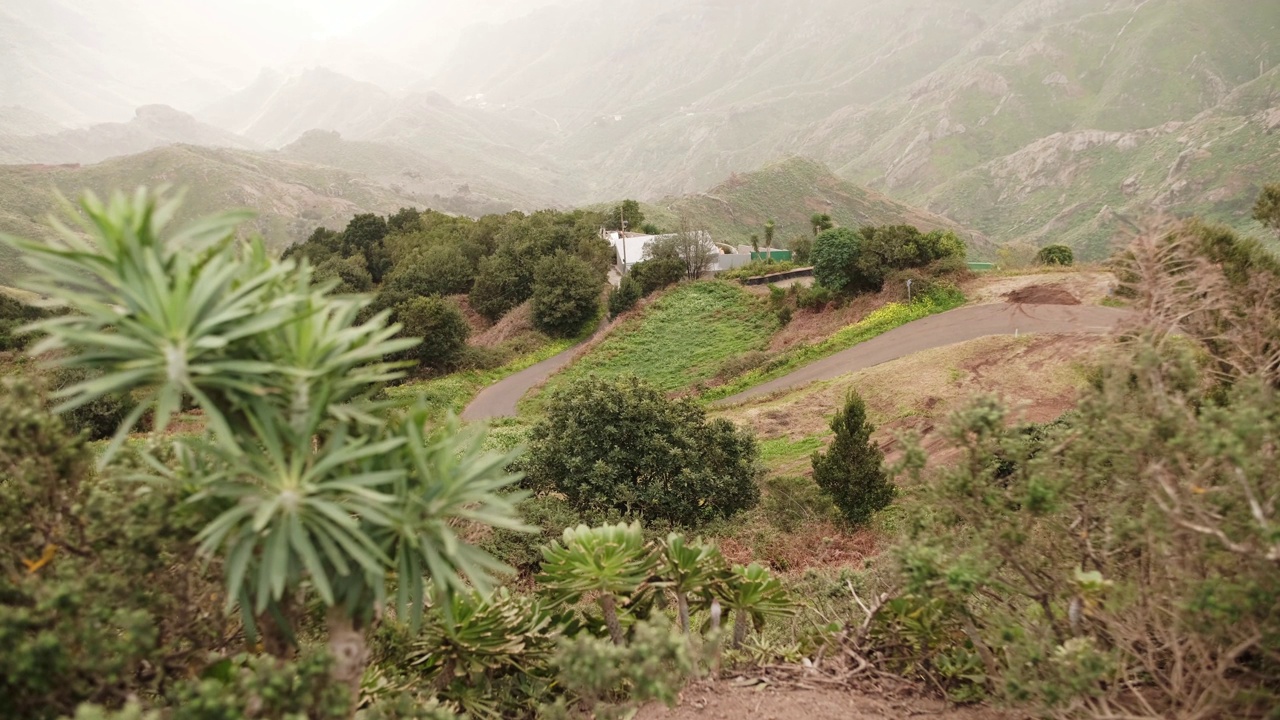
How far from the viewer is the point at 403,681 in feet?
12.9

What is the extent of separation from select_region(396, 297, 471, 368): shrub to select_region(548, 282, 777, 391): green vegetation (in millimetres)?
7156

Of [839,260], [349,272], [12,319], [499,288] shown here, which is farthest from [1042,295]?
[12,319]

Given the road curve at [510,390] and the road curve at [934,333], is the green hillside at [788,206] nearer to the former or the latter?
the road curve at [510,390]

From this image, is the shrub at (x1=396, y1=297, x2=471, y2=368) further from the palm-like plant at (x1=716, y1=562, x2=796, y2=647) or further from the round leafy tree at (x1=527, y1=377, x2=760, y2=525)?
the palm-like plant at (x1=716, y1=562, x2=796, y2=647)

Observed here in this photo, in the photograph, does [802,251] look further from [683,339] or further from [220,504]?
[220,504]

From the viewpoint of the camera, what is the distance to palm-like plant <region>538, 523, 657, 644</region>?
4.01 meters

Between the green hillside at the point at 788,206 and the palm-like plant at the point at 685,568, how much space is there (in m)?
87.9

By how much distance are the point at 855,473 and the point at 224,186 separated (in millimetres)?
153359

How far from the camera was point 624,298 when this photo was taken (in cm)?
4147

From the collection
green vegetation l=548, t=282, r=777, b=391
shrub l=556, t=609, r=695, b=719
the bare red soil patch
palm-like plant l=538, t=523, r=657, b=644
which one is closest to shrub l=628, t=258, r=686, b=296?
green vegetation l=548, t=282, r=777, b=391

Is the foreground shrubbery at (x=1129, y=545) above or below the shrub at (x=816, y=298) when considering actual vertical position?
below

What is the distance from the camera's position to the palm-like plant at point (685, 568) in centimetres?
435

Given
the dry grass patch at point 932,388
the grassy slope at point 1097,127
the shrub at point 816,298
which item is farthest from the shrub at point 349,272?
the grassy slope at point 1097,127

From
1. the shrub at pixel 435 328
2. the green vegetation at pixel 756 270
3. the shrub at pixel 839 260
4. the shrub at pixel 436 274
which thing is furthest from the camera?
the shrub at pixel 436 274
